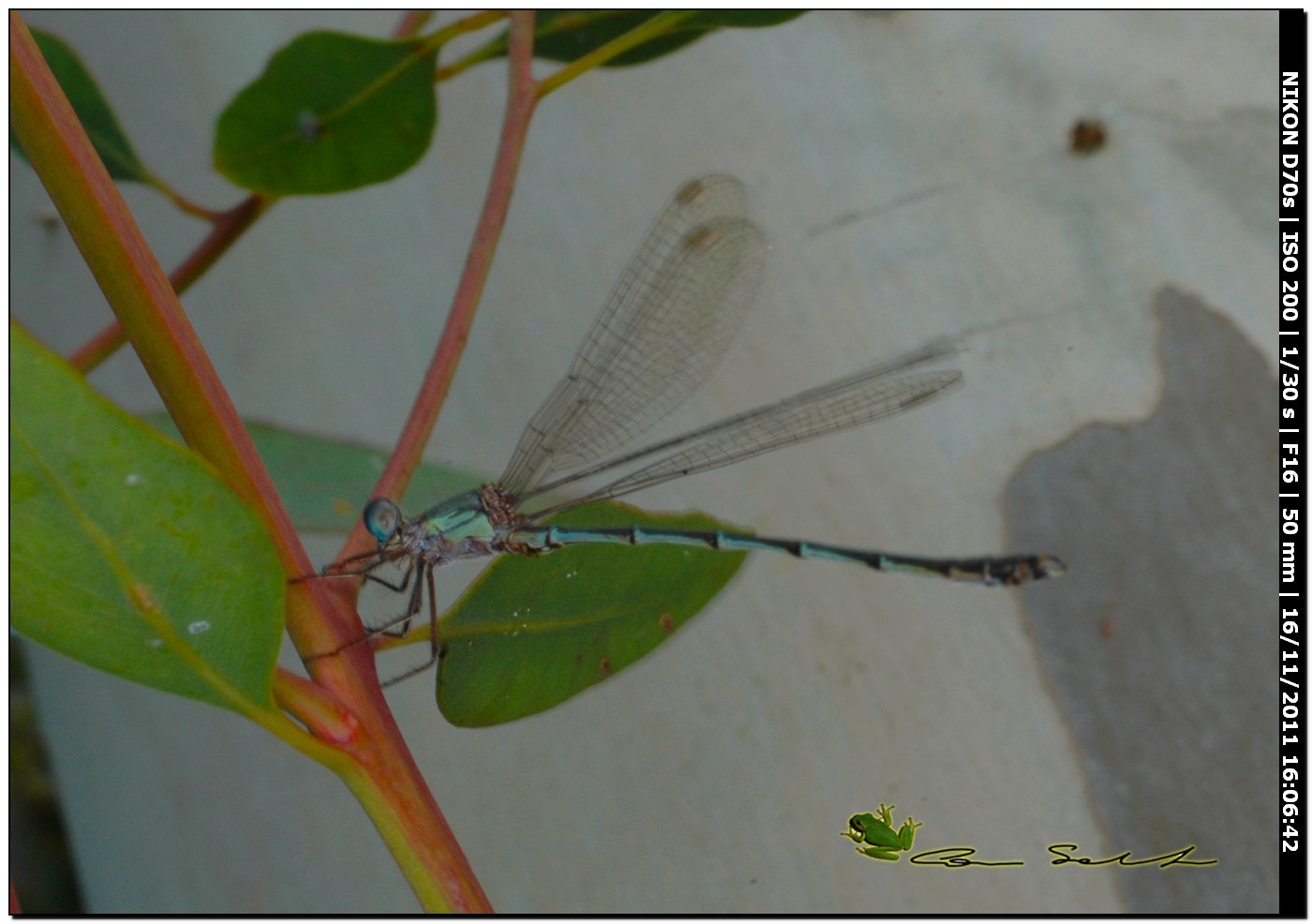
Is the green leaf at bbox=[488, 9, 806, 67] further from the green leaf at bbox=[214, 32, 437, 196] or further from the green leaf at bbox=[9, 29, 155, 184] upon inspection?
the green leaf at bbox=[9, 29, 155, 184]

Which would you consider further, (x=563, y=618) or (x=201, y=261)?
(x=201, y=261)

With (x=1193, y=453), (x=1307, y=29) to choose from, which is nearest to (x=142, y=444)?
(x=1307, y=29)
